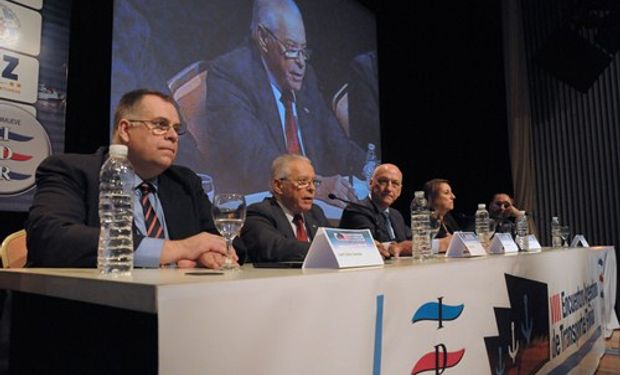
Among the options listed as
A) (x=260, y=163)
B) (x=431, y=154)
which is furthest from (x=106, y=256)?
(x=431, y=154)

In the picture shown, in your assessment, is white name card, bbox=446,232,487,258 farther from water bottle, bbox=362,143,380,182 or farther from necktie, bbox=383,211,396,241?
water bottle, bbox=362,143,380,182

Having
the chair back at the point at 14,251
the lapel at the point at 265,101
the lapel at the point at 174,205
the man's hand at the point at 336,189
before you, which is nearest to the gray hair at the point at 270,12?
the lapel at the point at 265,101

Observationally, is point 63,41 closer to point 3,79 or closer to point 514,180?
point 3,79

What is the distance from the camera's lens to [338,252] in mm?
980

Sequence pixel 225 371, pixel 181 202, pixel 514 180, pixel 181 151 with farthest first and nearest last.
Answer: pixel 514 180 < pixel 181 151 < pixel 181 202 < pixel 225 371

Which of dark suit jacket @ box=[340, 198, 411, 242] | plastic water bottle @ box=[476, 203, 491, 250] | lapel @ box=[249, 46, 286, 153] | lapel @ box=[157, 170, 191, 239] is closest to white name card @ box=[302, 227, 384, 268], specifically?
lapel @ box=[157, 170, 191, 239]

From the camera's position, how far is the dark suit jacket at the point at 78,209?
1085mm

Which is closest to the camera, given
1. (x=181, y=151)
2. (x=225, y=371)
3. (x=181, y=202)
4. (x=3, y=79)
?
(x=225, y=371)

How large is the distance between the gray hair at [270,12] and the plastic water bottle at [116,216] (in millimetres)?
2663

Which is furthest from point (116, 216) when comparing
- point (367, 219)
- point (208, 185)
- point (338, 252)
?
point (208, 185)

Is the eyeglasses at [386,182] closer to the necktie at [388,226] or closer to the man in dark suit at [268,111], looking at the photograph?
the necktie at [388,226]

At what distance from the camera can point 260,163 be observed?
3406mm

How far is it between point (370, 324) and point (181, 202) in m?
0.79

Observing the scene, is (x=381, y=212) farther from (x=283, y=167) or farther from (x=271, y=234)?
(x=271, y=234)
